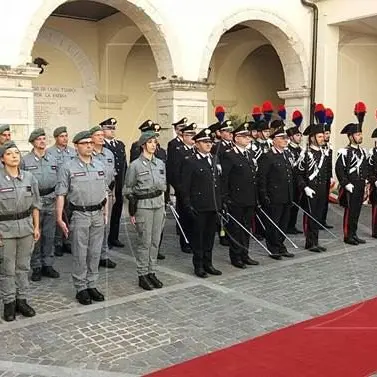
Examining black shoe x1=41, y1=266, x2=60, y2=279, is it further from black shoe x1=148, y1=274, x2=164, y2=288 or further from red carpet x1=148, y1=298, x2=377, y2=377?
red carpet x1=148, y1=298, x2=377, y2=377

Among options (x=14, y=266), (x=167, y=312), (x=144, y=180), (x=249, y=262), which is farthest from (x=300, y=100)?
(x=14, y=266)

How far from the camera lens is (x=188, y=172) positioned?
231 inches

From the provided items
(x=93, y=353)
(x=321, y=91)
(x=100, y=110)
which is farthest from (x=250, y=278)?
(x=100, y=110)

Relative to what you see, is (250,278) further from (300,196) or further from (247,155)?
(300,196)

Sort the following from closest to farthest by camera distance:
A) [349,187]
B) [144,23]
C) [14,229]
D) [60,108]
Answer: [14,229] → [349,187] → [144,23] → [60,108]

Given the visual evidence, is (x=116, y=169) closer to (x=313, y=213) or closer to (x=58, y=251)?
(x=58, y=251)

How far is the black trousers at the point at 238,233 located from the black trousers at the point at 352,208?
187cm

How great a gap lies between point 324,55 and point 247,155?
6379 mm

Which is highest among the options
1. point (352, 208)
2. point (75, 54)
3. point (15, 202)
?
point (75, 54)

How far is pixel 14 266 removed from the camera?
4652mm

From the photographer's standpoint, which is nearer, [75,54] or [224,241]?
[224,241]

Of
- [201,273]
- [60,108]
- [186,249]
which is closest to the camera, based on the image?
[201,273]

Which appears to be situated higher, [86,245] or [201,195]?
[201,195]

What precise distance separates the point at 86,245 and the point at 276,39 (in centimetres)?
819
